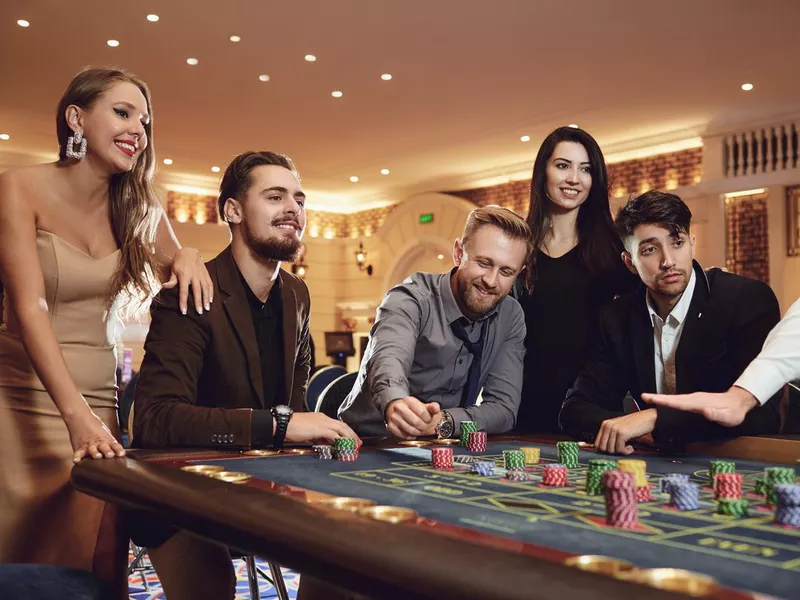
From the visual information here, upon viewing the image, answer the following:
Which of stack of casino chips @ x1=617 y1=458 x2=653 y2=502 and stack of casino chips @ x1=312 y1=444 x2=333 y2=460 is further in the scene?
stack of casino chips @ x1=312 y1=444 x2=333 y2=460

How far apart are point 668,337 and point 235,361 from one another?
1361 mm

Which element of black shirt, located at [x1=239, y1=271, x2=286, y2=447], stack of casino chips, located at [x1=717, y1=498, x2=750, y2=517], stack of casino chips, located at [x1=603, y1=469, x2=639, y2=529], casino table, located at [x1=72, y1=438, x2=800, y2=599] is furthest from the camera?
black shirt, located at [x1=239, y1=271, x2=286, y2=447]

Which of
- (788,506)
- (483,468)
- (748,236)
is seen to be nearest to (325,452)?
(483,468)

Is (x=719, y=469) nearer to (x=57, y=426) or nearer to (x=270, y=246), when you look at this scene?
(x=270, y=246)

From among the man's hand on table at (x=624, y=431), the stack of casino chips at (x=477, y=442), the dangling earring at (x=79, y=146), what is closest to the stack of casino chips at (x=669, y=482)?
the man's hand on table at (x=624, y=431)

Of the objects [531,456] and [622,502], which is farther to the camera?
[531,456]

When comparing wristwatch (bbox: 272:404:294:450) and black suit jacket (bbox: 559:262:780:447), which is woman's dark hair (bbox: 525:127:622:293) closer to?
black suit jacket (bbox: 559:262:780:447)

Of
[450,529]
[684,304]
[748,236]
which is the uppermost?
[748,236]

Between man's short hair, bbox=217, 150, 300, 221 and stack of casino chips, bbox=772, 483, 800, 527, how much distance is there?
6.08 ft

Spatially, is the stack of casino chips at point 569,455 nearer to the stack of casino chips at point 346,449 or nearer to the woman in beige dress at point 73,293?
the stack of casino chips at point 346,449

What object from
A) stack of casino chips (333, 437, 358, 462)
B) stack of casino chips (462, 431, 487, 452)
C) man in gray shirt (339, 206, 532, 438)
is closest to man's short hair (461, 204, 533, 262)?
man in gray shirt (339, 206, 532, 438)

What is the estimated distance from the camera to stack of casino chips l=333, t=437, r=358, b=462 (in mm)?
1931

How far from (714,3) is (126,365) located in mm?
7527

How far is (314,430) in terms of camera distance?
2.15 meters
